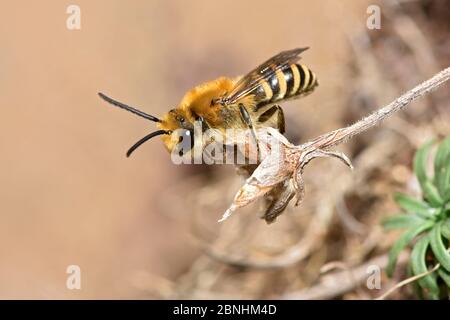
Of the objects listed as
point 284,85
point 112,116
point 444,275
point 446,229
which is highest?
point 112,116

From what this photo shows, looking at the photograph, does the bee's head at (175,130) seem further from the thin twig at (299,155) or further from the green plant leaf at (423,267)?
the green plant leaf at (423,267)

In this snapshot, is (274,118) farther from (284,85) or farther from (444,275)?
(444,275)

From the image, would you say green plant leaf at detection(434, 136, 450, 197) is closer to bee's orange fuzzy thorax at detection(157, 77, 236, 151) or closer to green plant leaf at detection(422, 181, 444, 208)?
green plant leaf at detection(422, 181, 444, 208)

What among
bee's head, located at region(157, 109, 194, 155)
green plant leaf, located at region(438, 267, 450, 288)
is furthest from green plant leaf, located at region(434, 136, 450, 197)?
bee's head, located at region(157, 109, 194, 155)

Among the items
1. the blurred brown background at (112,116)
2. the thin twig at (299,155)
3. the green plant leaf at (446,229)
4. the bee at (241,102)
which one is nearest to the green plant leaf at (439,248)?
the green plant leaf at (446,229)

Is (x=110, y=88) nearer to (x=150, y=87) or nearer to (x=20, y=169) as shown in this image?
(x=150, y=87)

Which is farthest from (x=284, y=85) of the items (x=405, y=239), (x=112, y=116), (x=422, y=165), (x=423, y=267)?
(x=112, y=116)

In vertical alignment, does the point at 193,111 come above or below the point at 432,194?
above
